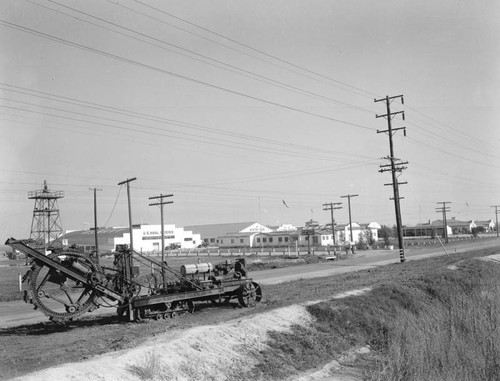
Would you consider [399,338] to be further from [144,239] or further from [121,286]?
[144,239]

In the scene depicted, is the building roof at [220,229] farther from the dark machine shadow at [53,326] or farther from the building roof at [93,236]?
the dark machine shadow at [53,326]

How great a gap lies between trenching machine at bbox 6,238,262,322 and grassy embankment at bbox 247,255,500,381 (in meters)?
3.26

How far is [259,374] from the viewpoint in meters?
10.9

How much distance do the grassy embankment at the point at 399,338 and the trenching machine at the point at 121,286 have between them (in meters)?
3.26

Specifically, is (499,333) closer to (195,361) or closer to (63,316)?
(195,361)

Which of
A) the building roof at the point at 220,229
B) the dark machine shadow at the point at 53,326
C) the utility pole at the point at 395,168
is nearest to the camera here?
the dark machine shadow at the point at 53,326

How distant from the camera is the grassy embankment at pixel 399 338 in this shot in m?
11.3

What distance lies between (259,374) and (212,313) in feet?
16.2

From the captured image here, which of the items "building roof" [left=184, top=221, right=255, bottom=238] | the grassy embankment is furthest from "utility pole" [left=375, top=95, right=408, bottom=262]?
"building roof" [left=184, top=221, right=255, bottom=238]

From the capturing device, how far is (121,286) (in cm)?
1381

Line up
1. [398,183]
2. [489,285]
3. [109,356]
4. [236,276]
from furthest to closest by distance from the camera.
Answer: [398,183]
[489,285]
[236,276]
[109,356]

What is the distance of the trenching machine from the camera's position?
496 inches

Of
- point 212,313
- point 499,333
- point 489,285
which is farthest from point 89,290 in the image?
point 489,285

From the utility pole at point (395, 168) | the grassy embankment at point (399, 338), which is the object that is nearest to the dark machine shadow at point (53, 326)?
the grassy embankment at point (399, 338)
